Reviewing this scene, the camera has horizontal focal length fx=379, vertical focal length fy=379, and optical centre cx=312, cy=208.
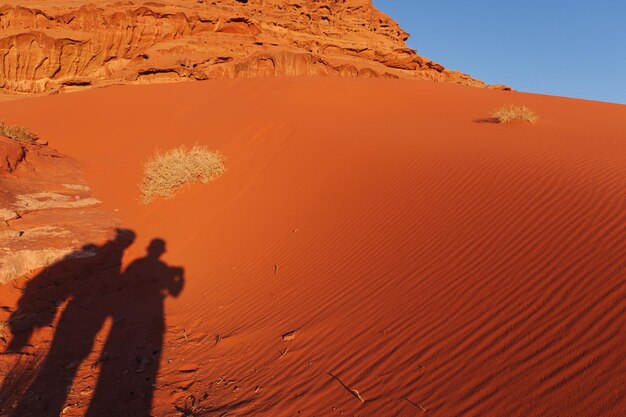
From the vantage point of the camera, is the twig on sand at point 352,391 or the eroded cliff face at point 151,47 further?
the eroded cliff face at point 151,47

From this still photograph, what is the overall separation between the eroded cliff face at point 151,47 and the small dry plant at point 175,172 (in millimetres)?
17454

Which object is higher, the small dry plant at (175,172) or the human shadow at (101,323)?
the small dry plant at (175,172)

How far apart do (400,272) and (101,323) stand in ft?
11.9

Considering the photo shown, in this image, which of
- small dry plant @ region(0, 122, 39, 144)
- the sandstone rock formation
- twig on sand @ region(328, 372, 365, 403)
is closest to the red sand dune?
twig on sand @ region(328, 372, 365, 403)

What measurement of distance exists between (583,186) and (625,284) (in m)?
2.01

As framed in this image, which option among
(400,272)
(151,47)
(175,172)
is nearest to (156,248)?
(175,172)

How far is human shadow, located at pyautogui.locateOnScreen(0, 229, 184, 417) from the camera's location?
10.9 ft

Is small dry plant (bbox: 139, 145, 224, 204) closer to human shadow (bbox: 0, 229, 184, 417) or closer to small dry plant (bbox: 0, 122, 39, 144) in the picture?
human shadow (bbox: 0, 229, 184, 417)

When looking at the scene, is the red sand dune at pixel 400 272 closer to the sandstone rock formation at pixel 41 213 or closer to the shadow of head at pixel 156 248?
the shadow of head at pixel 156 248

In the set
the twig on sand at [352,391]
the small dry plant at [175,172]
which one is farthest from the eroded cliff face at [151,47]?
the twig on sand at [352,391]

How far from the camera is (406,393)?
9.05ft

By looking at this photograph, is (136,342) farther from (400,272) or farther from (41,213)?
(41,213)

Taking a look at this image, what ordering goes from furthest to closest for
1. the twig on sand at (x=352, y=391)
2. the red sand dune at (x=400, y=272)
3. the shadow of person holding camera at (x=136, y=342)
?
the shadow of person holding camera at (x=136, y=342) → the twig on sand at (x=352, y=391) → the red sand dune at (x=400, y=272)

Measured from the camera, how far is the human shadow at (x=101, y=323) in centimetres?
333
